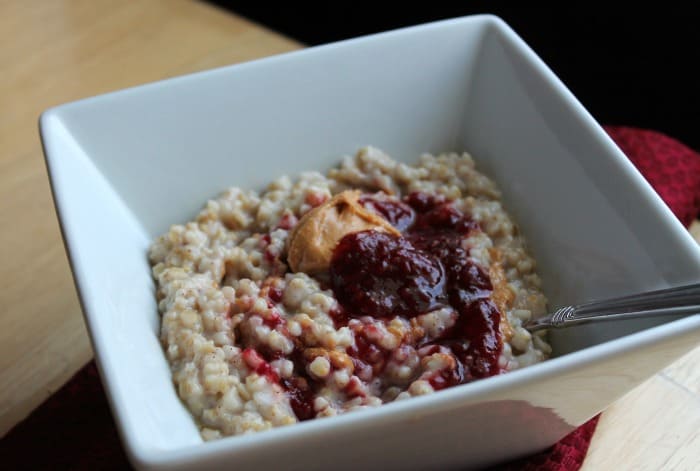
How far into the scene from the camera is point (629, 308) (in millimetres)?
1133

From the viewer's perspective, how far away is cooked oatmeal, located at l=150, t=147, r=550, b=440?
45.4 inches

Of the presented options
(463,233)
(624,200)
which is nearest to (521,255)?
(463,233)

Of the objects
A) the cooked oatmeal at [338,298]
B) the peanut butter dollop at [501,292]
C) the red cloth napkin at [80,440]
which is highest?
the peanut butter dollop at [501,292]

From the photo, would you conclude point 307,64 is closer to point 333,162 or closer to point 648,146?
point 333,162

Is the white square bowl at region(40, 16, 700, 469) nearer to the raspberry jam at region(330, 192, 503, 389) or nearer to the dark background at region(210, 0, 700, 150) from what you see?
the raspberry jam at region(330, 192, 503, 389)

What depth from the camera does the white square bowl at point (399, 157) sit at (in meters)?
0.96

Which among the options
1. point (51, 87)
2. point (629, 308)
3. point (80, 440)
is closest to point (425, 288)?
point (629, 308)

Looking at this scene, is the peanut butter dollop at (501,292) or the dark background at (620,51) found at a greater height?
Result: the dark background at (620,51)

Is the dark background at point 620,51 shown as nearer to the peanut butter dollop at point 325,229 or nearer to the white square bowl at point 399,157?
the white square bowl at point 399,157

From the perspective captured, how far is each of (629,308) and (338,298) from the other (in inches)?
17.0

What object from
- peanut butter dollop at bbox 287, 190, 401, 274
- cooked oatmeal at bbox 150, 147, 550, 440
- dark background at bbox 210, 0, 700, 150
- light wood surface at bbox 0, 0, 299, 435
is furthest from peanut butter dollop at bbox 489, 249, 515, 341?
dark background at bbox 210, 0, 700, 150

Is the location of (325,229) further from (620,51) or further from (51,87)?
A: (620,51)

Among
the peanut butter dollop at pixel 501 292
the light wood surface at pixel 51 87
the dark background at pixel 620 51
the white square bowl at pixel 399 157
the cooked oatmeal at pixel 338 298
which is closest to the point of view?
the white square bowl at pixel 399 157

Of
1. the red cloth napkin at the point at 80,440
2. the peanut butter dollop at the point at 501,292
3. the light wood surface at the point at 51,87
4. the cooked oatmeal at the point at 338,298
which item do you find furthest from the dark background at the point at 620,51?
the red cloth napkin at the point at 80,440
